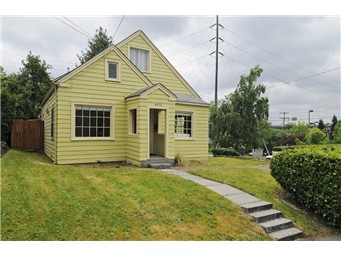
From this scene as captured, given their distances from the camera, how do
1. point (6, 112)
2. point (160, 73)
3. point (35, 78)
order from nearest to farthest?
point (6, 112), point (160, 73), point (35, 78)

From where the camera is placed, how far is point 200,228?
5.11 m

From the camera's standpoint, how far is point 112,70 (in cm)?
1133

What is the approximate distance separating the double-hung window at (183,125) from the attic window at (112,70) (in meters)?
3.61

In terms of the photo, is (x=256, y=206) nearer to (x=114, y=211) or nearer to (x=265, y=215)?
(x=265, y=215)

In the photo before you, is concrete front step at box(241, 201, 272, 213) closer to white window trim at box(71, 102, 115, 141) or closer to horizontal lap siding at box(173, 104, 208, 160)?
horizontal lap siding at box(173, 104, 208, 160)

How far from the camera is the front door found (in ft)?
39.7

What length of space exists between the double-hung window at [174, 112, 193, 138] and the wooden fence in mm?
8499

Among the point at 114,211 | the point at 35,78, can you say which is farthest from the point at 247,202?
the point at 35,78

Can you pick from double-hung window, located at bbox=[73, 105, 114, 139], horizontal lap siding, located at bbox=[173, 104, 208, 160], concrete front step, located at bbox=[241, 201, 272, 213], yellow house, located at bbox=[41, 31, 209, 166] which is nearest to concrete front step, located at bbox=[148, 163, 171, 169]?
yellow house, located at bbox=[41, 31, 209, 166]

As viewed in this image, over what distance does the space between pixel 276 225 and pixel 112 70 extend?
→ 907 centimetres

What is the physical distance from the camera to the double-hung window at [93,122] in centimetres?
1065

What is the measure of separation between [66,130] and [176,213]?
678cm

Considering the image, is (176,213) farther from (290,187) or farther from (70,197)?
(290,187)
